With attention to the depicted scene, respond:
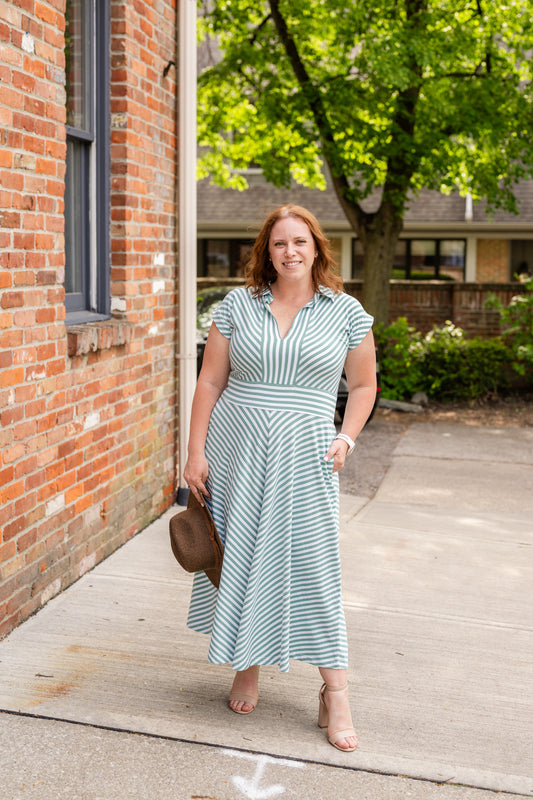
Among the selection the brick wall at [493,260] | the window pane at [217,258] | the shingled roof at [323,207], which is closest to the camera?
the shingled roof at [323,207]

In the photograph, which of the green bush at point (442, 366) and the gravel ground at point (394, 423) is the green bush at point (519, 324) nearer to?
the green bush at point (442, 366)

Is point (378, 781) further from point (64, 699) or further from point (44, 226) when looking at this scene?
point (44, 226)

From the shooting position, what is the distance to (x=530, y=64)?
12547mm

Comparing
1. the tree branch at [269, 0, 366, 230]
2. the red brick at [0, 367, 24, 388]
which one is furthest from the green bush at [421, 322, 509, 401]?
the red brick at [0, 367, 24, 388]

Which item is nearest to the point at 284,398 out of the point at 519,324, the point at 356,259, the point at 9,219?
the point at 9,219

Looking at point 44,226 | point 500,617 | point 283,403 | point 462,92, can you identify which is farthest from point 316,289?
point 462,92

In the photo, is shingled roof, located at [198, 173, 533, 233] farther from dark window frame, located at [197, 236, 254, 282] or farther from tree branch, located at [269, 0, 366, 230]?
tree branch, located at [269, 0, 366, 230]

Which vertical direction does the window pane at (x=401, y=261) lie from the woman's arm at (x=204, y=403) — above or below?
above

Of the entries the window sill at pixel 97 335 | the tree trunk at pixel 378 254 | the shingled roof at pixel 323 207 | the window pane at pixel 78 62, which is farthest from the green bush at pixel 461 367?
the window pane at pixel 78 62

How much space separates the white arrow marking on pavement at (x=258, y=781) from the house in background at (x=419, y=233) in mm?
17889

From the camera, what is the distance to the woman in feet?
10.2

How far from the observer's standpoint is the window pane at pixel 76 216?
4738mm

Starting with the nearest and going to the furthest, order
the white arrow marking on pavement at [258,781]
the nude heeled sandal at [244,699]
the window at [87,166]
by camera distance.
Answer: the white arrow marking on pavement at [258,781] < the nude heeled sandal at [244,699] < the window at [87,166]

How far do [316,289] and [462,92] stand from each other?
10224mm
